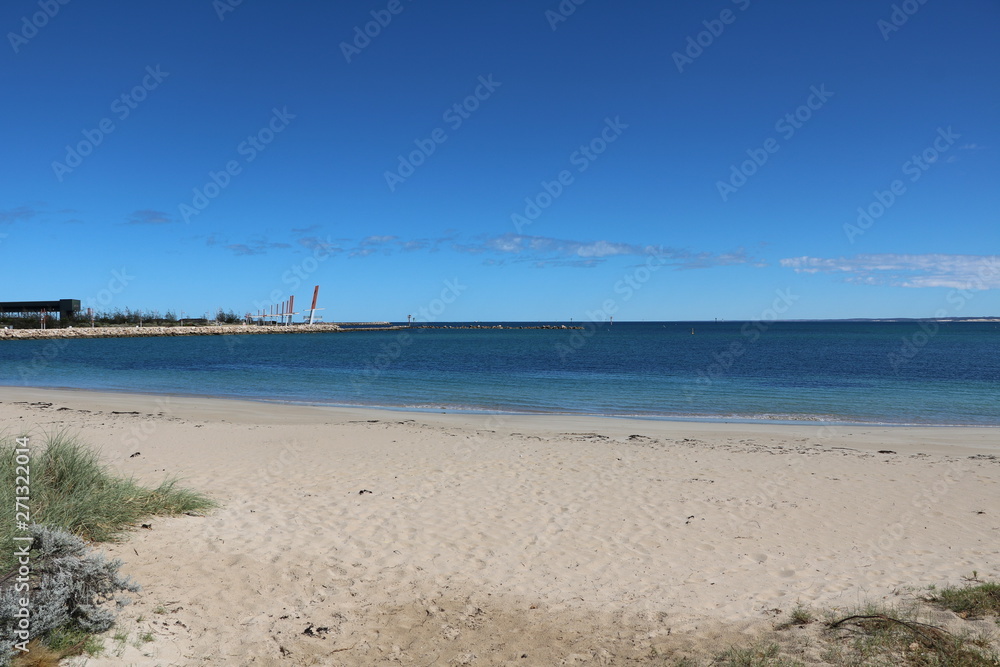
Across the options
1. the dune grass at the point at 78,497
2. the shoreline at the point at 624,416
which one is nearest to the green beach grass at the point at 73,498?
the dune grass at the point at 78,497

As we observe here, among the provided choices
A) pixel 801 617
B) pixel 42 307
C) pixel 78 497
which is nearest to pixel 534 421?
pixel 78 497

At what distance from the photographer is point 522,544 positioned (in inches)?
262

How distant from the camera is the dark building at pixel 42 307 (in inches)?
3578

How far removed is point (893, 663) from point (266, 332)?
377 feet

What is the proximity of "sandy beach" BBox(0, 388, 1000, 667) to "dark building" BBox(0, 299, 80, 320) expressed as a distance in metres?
95.5

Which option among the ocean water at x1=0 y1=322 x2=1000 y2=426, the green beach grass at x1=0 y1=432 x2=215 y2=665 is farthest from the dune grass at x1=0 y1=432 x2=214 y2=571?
the ocean water at x1=0 y1=322 x2=1000 y2=426

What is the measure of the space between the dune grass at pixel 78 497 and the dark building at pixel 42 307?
338ft

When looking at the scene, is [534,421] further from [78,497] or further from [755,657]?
[755,657]

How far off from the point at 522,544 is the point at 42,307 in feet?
371

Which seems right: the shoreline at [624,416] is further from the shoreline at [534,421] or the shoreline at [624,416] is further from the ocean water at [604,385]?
the ocean water at [604,385]

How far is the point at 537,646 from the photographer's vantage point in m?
4.44

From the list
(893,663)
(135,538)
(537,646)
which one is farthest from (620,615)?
(135,538)

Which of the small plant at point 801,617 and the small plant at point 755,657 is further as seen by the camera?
the small plant at point 801,617

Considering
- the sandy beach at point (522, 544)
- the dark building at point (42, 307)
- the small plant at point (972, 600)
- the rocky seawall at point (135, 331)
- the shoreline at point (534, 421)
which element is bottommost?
the sandy beach at point (522, 544)
